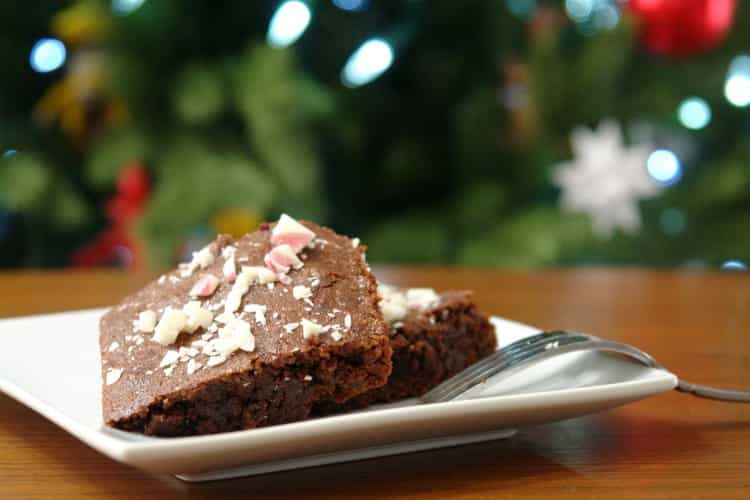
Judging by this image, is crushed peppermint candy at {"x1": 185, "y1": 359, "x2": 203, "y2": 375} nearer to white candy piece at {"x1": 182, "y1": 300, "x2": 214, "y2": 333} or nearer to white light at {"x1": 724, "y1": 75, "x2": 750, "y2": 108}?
white candy piece at {"x1": 182, "y1": 300, "x2": 214, "y2": 333}

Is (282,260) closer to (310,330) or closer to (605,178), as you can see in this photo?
(310,330)

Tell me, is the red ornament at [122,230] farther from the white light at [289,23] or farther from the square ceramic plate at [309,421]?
the square ceramic plate at [309,421]

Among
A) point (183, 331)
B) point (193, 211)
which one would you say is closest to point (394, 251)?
point (193, 211)

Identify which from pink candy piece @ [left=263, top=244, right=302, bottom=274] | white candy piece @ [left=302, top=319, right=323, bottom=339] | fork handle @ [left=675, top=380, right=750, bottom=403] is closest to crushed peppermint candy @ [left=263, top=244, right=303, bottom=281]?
pink candy piece @ [left=263, top=244, right=302, bottom=274]

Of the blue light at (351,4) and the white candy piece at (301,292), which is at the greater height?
the blue light at (351,4)

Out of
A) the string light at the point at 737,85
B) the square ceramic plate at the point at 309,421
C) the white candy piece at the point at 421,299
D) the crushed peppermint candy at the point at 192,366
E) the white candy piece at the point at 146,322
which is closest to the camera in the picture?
the square ceramic plate at the point at 309,421

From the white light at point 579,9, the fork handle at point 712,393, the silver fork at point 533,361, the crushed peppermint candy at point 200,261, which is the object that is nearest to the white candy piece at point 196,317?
the crushed peppermint candy at point 200,261

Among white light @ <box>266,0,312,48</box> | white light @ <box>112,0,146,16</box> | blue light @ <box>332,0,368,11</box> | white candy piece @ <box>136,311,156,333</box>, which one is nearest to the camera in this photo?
white candy piece @ <box>136,311,156,333</box>
